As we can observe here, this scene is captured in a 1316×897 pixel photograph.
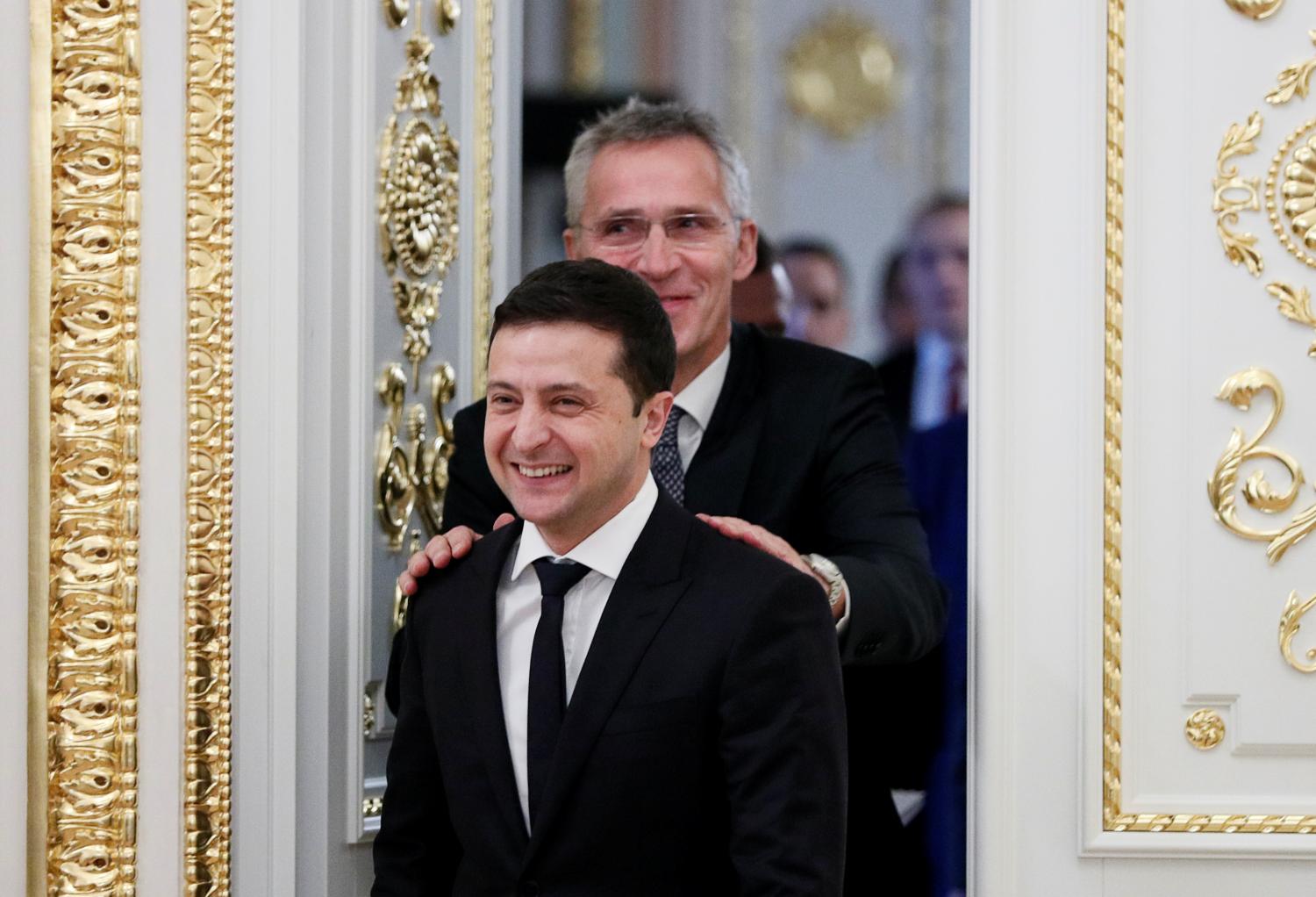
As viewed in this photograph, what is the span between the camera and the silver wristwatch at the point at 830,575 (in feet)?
6.45

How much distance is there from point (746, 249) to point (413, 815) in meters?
0.99

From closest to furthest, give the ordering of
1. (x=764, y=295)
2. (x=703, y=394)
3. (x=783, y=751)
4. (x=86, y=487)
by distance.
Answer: (x=783, y=751) → (x=86, y=487) → (x=703, y=394) → (x=764, y=295)

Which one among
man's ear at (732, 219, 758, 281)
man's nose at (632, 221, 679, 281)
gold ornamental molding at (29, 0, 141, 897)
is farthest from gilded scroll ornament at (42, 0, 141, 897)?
man's ear at (732, 219, 758, 281)

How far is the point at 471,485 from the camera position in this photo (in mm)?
2262

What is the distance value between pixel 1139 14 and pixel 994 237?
1.10ft

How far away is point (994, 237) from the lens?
2045 millimetres

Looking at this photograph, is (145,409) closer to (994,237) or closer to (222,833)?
(222,833)

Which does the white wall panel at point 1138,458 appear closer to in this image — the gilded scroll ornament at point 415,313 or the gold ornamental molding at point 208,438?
the gilded scroll ornament at point 415,313

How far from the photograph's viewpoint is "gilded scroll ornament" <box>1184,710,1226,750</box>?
79.4 inches

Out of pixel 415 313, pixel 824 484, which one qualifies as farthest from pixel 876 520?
pixel 415 313

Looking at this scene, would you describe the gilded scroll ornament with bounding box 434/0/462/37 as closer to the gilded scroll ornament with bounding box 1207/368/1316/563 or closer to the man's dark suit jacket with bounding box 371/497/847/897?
the man's dark suit jacket with bounding box 371/497/847/897

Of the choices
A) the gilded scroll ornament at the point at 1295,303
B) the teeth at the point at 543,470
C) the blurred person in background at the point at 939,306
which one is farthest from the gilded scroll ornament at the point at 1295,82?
Answer: the teeth at the point at 543,470

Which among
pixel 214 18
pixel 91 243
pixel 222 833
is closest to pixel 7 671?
pixel 222 833

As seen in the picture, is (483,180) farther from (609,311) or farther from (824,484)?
(609,311)
